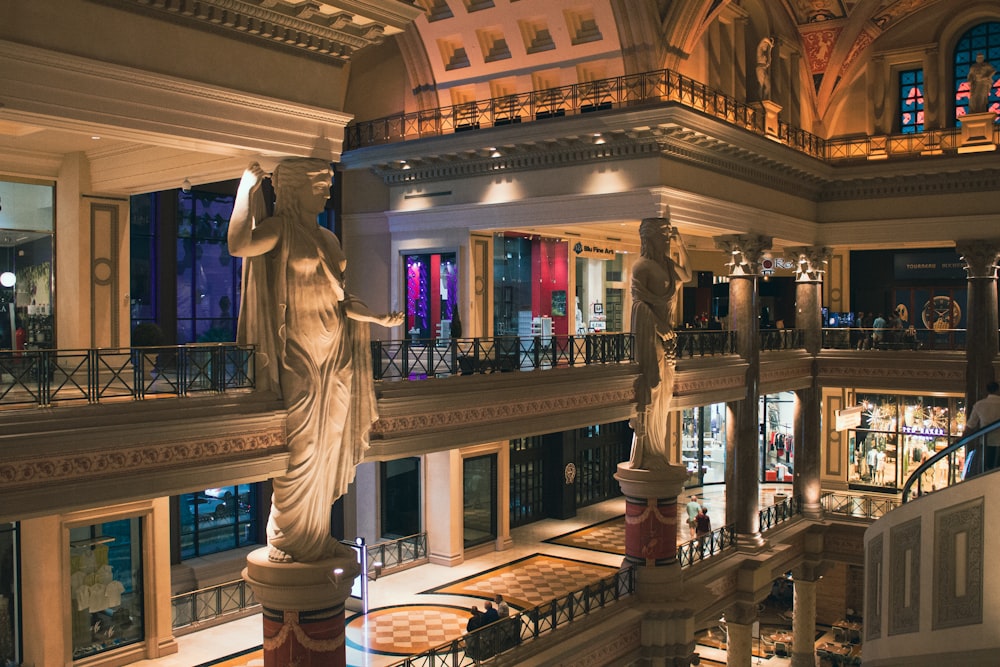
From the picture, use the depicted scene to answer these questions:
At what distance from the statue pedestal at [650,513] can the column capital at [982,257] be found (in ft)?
29.5

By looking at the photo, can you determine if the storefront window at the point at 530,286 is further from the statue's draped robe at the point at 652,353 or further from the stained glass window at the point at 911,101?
the stained glass window at the point at 911,101

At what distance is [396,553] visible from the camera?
17312 millimetres

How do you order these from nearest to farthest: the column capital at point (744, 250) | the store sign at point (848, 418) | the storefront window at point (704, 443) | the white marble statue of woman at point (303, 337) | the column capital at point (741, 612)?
the white marble statue of woman at point (303, 337), the column capital at point (741, 612), the column capital at point (744, 250), the store sign at point (848, 418), the storefront window at point (704, 443)

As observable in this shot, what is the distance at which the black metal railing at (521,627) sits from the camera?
437 inches

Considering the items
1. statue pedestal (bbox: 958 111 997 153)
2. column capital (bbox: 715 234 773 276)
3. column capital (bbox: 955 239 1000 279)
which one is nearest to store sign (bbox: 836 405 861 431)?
column capital (bbox: 955 239 1000 279)

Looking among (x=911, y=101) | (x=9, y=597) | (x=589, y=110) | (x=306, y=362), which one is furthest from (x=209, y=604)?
(x=911, y=101)

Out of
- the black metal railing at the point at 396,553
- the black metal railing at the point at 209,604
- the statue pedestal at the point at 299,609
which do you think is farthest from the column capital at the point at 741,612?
the statue pedestal at the point at 299,609

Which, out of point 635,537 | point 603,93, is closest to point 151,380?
point 635,537

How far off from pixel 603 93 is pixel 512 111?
1827 mm

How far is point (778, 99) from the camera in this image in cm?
1995

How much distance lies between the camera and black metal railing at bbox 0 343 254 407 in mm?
7910

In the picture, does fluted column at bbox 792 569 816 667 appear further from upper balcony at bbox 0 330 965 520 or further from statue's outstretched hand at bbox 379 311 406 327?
statue's outstretched hand at bbox 379 311 406 327

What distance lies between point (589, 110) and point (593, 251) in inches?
222

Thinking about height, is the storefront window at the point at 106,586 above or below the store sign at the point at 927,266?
below
